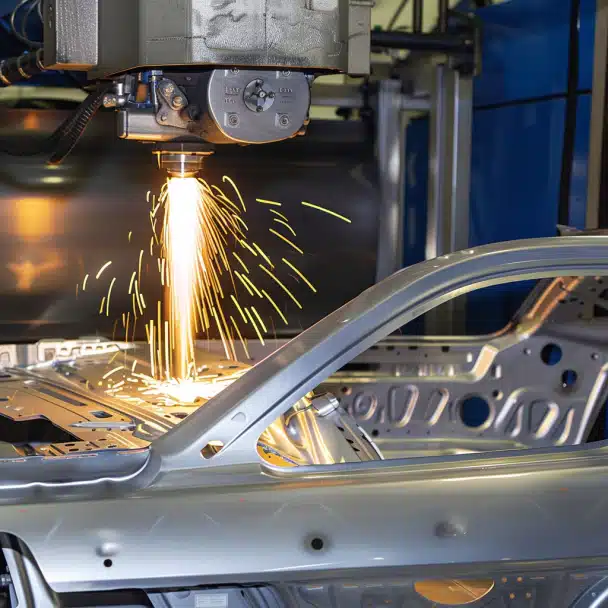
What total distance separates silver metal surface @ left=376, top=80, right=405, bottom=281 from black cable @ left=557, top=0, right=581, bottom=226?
1.04m

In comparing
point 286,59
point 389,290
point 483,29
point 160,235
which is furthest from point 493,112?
point 389,290

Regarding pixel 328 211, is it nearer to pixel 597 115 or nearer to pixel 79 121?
pixel 597 115

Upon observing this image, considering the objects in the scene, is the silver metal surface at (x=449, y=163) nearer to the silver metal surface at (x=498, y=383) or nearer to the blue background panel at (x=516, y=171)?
the blue background panel at (x=516, y=171)

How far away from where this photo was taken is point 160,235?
6.06 m

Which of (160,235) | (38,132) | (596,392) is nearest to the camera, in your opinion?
(596,392)

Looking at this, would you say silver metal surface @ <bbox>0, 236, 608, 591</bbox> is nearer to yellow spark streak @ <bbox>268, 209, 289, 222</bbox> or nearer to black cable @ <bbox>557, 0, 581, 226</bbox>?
black cable @ <bbox>557, 0, 581, 226</bbox>

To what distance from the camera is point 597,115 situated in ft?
17.2

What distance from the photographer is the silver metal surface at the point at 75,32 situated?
2.78 metres

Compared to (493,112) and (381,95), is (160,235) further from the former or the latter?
(493,112)

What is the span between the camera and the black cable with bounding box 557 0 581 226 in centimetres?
559

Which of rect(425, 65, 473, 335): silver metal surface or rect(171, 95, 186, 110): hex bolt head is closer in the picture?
rect(171, 95, 186, 110): hex bolt head

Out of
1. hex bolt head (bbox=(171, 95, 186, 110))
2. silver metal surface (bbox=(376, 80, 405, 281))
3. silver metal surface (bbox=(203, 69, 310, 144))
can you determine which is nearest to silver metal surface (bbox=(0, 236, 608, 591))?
silver metal surface (bbox=(203, 69, 310, 144))

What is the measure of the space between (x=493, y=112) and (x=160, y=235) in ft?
6.85

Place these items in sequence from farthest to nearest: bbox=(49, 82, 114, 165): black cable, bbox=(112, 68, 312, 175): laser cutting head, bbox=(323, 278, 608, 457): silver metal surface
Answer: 1. bbox=(323, 278, 608, 457): silver metal surface
2. bbox=(49, 82, 114, 165): black cable
3. bbox=(112, 68, 312, 175): laser cutting head
